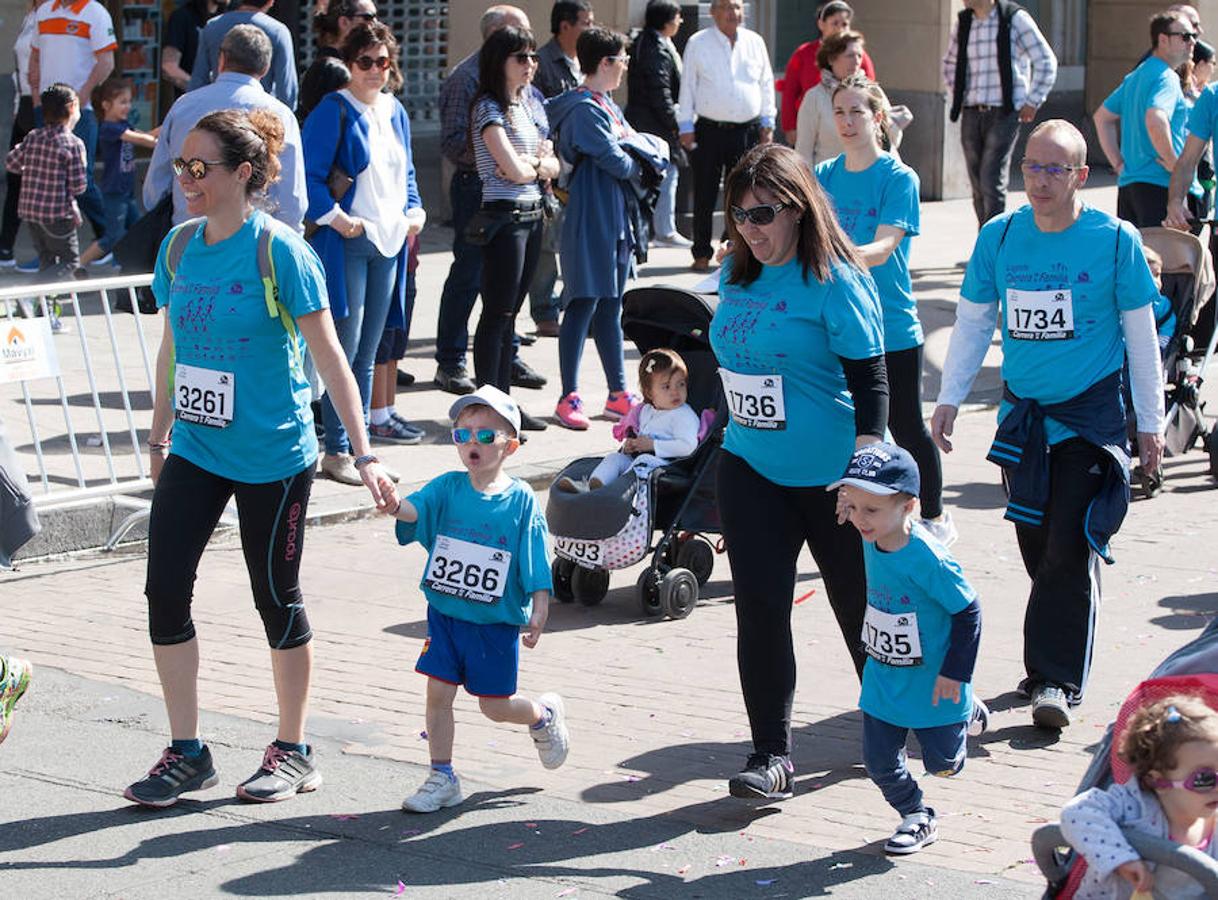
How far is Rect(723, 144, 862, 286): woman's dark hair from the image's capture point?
5871 mm

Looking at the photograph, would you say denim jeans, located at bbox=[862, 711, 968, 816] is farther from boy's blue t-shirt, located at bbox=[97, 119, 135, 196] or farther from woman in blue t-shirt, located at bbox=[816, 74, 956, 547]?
boy's blue t-shirt, located at bbox=[97, 119, 135, 196]

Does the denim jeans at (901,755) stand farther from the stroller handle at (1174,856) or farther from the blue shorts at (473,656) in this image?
the stroller handle at (1174,856)

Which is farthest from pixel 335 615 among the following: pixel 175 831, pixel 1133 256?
pixel 1133 256

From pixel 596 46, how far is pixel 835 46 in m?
2.82

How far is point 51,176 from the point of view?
13.5 meters

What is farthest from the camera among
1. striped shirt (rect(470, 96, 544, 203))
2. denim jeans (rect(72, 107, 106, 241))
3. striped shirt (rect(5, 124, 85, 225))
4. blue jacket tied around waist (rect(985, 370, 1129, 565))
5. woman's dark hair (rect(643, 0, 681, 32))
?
woman's dark hair (rect(643, 0, 681, 32))

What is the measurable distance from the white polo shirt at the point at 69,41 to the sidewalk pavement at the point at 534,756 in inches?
288

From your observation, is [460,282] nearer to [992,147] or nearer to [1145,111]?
[1145,111]

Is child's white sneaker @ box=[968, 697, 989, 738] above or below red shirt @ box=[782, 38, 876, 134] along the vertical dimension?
below

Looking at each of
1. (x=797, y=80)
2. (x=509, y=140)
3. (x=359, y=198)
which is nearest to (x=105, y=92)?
(x=797, y=80)

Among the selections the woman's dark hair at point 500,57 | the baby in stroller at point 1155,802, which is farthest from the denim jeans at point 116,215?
the baby in stroller at point 1155,802

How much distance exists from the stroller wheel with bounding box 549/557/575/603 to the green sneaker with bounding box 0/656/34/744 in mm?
2704

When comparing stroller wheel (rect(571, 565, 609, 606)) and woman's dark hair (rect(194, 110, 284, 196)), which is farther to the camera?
stroller wheel (rect(571, 565, 609, 606))

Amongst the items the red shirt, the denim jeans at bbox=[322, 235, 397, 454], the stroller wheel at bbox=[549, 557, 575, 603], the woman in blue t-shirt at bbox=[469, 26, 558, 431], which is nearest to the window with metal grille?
the red shirt
